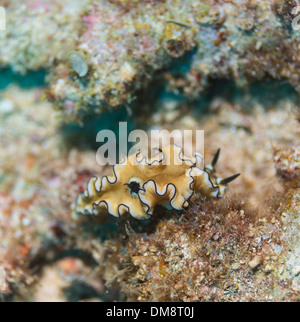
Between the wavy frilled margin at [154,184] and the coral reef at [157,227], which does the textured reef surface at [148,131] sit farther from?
the wavy frilled margin at [154,184]

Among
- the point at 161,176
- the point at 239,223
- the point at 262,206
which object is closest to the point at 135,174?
the point at 161,176

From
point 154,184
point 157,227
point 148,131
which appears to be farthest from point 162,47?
point 157,227

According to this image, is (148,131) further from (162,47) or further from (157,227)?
(157,227)

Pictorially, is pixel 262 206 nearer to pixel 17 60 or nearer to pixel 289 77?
pixel 289 77

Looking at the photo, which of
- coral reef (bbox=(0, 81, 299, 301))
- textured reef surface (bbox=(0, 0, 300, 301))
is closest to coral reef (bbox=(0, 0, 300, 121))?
textured reef surface (bbox=(0, 0, 300, 301))

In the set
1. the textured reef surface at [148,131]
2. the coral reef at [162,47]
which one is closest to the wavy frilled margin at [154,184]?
the textured reef surface at [148,131]
